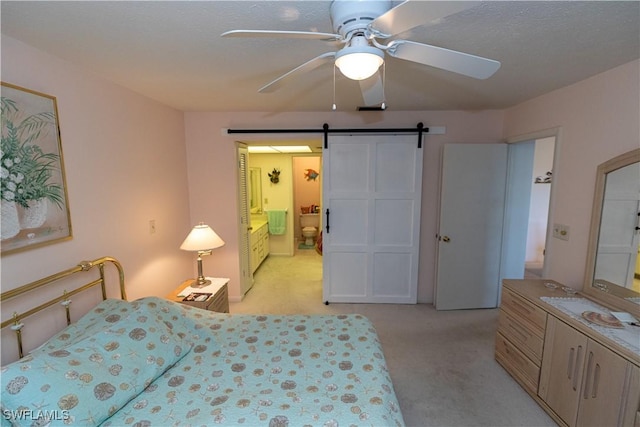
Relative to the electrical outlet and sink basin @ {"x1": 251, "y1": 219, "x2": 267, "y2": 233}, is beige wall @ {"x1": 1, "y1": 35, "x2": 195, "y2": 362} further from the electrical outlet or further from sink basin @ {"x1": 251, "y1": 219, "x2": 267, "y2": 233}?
the electrical outlet

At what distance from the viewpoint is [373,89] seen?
1650mm

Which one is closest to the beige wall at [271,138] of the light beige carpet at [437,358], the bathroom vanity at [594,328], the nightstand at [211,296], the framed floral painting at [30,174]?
the light beige carpet at [437,358]

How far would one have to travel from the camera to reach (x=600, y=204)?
2059 mm

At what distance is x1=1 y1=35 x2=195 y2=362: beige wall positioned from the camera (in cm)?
164

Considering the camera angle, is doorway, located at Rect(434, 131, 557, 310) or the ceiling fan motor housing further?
doorway, located at Rect(434, 131, 557, 310)

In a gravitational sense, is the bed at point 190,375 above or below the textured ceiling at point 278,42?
below

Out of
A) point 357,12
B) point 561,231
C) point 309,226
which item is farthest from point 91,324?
point 309,226

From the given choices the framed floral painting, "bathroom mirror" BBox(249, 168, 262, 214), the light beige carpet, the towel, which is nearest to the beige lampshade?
the framed floral painting

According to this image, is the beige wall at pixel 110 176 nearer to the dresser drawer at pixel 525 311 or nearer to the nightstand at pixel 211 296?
the nightstand at pixel 211 296

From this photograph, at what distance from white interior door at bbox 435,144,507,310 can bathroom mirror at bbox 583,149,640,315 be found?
123cm

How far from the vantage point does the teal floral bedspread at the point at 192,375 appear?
3.84 feet

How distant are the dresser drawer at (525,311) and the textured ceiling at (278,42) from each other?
5.59 feet

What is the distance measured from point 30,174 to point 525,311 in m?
3.33

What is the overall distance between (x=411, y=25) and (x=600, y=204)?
206cm
